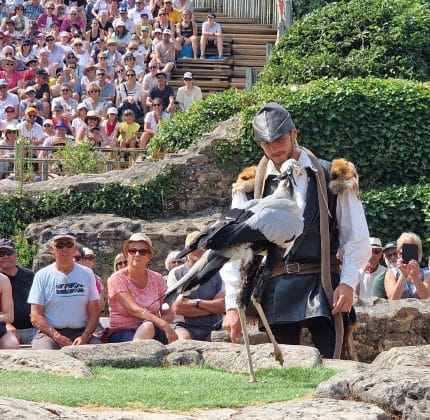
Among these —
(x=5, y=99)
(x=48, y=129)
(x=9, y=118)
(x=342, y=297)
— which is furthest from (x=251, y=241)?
(x=5, y=99)

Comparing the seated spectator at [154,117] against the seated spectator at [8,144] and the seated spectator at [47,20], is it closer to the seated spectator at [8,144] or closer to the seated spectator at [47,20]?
the seated spectator at [8,144]

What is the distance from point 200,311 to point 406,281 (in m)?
2.44

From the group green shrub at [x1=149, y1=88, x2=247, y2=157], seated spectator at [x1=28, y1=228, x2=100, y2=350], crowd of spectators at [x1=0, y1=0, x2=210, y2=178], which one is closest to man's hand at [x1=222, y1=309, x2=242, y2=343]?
seated spectator at [x1=28, y1=228, x2=100, y2=350]

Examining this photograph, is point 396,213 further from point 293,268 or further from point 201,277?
point 201,277

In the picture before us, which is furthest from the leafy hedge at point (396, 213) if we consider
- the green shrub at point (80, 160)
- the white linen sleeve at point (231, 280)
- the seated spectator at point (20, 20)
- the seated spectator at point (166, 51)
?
the seated spectator at point (20, 20)

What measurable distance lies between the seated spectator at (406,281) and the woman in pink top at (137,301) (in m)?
2.60

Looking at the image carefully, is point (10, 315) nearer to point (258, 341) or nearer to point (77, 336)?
point (77, 336)

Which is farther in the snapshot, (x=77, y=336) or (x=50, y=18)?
(x=50, y=18)

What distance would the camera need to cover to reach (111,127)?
2072 cm

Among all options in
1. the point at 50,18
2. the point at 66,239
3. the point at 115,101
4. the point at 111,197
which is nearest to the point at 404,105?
the point at 111,197

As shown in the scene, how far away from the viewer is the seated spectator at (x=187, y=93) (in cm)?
2202

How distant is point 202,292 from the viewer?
12.3 metres

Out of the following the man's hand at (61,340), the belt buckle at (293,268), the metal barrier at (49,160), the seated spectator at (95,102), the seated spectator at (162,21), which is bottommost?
the man's hand at (61,340)

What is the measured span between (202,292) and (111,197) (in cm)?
565
